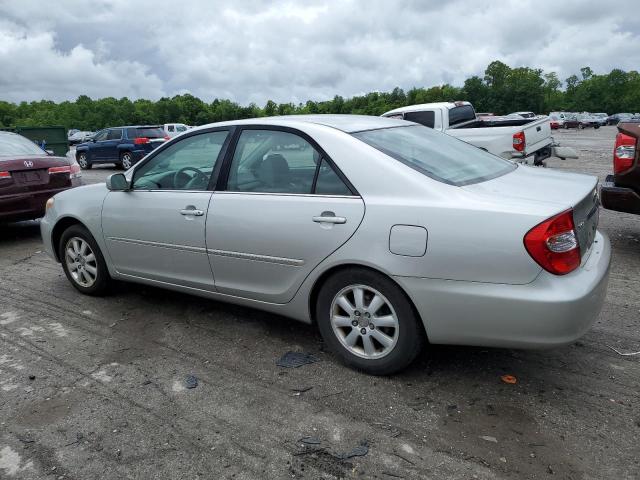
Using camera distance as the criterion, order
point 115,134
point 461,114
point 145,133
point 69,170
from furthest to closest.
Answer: point 115,134 → point 145,133 → point 461,114 → point 69,170

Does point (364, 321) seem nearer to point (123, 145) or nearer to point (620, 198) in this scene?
point (620, 198)

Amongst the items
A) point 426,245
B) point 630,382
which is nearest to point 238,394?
point 426,245

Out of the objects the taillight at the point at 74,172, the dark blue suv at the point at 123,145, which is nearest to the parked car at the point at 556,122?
the dark blue suv at the point at 123,145

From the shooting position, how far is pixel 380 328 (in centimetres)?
315

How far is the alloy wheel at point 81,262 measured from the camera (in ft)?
15.6

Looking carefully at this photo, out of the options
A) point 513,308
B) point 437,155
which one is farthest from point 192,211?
point 513,308

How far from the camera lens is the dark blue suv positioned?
19953 millimetres

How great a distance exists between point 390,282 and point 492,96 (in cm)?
9341

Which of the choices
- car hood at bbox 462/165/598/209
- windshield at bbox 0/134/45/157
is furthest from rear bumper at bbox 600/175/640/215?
windshield at bbox 0/134/45/157

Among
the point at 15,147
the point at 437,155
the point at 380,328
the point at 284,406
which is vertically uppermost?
the point at 15,147

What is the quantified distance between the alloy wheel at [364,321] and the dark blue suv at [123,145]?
17674 mm

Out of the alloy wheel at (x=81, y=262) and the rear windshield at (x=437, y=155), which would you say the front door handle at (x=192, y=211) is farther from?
the alloy wheel at (x=81, y=262)

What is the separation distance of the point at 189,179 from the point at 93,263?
1.44 metres

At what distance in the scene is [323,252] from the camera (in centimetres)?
319
